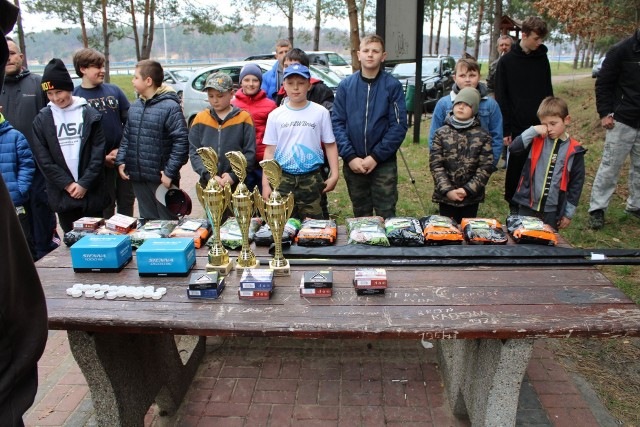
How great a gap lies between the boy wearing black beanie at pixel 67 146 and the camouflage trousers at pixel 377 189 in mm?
2041

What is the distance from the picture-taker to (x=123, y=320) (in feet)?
6.71

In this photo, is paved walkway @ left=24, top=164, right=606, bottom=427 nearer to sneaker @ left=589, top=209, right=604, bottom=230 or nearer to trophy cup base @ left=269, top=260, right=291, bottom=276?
trophy cup base @ left=269, top=260, right=291, bottom=276

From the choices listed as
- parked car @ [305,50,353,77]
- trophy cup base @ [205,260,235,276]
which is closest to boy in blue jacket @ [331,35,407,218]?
trophy cup base @ [205,260,235,276]

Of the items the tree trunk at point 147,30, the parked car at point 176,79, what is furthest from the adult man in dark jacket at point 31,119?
the tree trunk at point 147,30

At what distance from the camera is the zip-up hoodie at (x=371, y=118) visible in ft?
13.3

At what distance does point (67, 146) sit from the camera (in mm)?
3961

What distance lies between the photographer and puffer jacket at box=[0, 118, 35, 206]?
3830 mm

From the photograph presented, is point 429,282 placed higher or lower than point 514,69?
lower

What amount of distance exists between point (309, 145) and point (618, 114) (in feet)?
10.4

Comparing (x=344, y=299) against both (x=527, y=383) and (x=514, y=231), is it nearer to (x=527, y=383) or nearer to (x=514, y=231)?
(x=514, y=231)

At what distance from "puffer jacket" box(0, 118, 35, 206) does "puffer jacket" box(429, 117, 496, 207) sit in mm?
3100

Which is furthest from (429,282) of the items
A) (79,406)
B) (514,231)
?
(79,406)

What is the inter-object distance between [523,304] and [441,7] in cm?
3248

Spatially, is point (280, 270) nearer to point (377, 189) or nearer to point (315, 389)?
point (315, 389)
